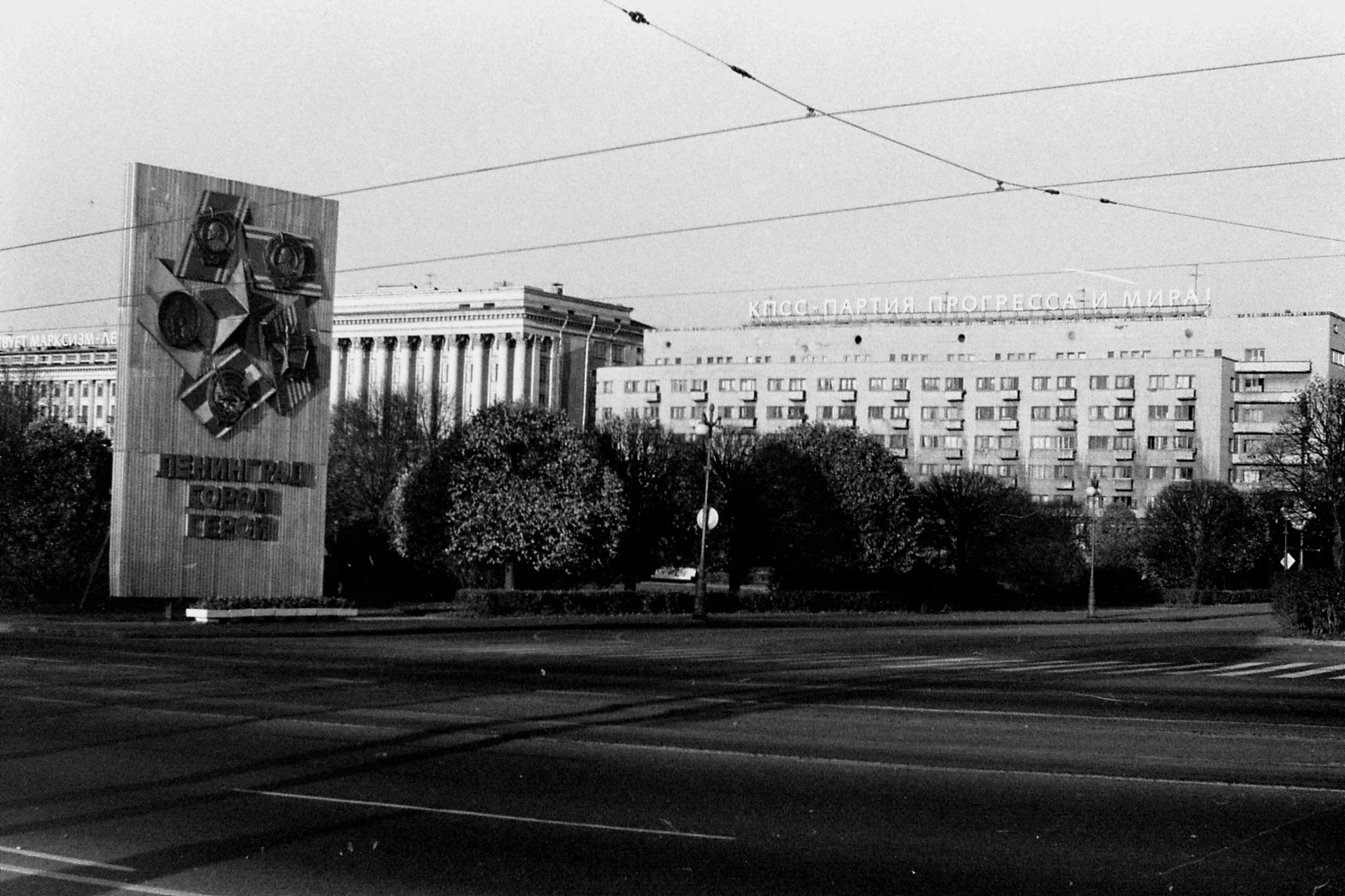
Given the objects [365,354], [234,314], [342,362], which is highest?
[365,354]

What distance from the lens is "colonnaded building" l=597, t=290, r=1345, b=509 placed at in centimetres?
12756

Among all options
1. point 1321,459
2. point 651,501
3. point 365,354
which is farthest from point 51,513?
point 365,354

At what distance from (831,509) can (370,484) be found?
1199 inches

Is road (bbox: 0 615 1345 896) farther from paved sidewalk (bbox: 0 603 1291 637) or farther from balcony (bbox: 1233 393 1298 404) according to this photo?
balcony (bbox: 1233 393 1298 404)

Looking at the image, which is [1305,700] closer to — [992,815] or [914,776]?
[914,776]

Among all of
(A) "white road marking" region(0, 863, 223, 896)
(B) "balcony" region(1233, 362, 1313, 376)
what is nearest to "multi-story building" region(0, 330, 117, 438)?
(B) "balcony" region(1233, 362, 1313, 376)

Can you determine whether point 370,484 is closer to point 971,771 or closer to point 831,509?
point 831,509

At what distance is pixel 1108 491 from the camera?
128 m

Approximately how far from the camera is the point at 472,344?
500 feet

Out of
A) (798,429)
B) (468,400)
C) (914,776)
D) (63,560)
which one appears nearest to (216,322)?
(63,560)

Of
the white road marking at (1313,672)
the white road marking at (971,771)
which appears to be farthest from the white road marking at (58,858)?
the white road marking at (1313,672)

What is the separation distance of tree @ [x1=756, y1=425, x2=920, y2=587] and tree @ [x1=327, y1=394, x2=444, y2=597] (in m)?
17.0

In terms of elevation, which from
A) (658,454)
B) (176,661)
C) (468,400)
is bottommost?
(176,661)

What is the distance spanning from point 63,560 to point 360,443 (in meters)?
36.8
